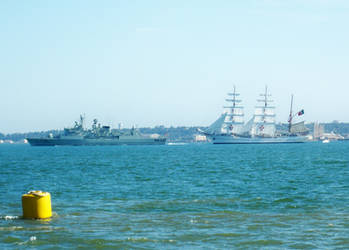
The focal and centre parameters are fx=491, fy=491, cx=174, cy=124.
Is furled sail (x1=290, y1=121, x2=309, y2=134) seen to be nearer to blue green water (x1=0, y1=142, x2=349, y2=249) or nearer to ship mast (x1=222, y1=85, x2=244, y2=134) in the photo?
ship mast (x1=222, y1=85, x2=244, y2=134)

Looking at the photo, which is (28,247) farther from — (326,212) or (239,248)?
(326,212)

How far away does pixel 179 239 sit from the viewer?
13023mm

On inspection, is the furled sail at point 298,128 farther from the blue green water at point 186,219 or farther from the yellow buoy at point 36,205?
the yellow buoy at point 36,205

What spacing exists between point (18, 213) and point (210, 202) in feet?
25.7

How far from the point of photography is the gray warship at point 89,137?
547 feet

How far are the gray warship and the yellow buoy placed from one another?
153 meters

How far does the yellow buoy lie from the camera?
15.7m

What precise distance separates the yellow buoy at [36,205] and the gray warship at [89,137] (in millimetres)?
152644

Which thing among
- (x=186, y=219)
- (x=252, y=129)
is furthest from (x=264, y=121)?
(x=186, y=219)

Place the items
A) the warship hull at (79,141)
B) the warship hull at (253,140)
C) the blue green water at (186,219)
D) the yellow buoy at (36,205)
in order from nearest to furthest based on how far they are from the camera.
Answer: the blue green water at (186,219) < the yellow buoy at (36,205) < the warship hull at (79,141) < the warship hull at (253,140)

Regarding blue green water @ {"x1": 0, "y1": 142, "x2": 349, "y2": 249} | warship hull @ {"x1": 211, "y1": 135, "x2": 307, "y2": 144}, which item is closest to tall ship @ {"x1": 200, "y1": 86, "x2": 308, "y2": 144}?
warship hull @ {"x1": 211, "y1": 135, "x2": 307, "y2": 144}

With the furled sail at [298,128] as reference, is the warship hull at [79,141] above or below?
below

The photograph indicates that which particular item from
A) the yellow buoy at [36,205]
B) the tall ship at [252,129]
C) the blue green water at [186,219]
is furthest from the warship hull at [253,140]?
the yellow buoy at [36,205]

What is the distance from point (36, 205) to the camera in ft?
52.0
